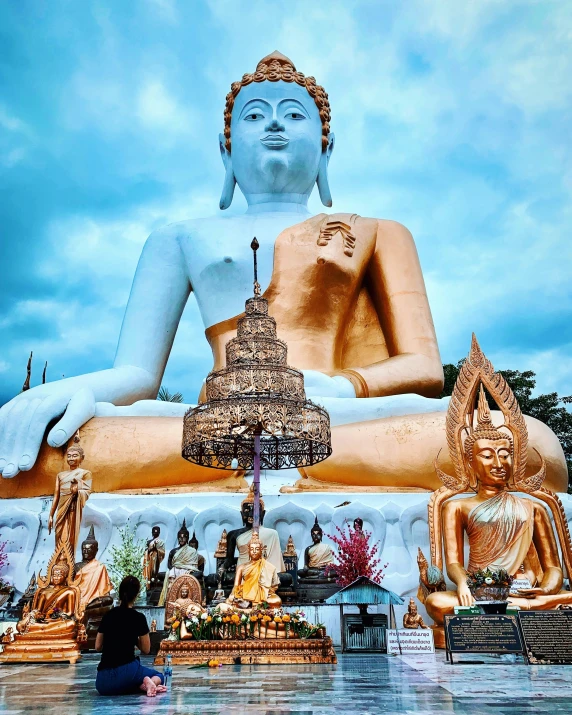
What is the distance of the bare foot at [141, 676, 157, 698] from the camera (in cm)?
334

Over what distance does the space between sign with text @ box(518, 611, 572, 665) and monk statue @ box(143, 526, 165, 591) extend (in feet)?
12.8

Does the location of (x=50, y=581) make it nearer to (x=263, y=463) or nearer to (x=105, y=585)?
(x=105, y=585)

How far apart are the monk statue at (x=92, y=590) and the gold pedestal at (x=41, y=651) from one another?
2.51 feet

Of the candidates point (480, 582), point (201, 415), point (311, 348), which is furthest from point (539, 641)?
point (311, 348)

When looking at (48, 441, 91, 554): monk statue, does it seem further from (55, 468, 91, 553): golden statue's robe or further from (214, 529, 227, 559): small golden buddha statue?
(214, 529, 227, 559): small golden buddha statue

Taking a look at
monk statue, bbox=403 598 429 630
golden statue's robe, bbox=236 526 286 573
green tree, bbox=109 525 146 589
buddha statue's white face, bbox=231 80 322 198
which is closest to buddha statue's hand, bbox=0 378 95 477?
green tree, bbox=109 525 146 589

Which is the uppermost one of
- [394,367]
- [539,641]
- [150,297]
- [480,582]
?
[150,297]

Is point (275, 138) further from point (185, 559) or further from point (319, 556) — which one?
point (185, 559)

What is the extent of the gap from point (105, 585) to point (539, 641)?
3.83 m

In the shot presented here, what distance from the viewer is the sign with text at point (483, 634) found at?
15.6ft

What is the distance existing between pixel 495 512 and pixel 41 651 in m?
4.17

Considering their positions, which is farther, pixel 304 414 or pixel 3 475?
pixel 3 475

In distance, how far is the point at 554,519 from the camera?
733 cm

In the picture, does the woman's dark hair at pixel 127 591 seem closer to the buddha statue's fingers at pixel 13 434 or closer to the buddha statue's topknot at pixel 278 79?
the buddha statue's fingers at pixel 13 434
